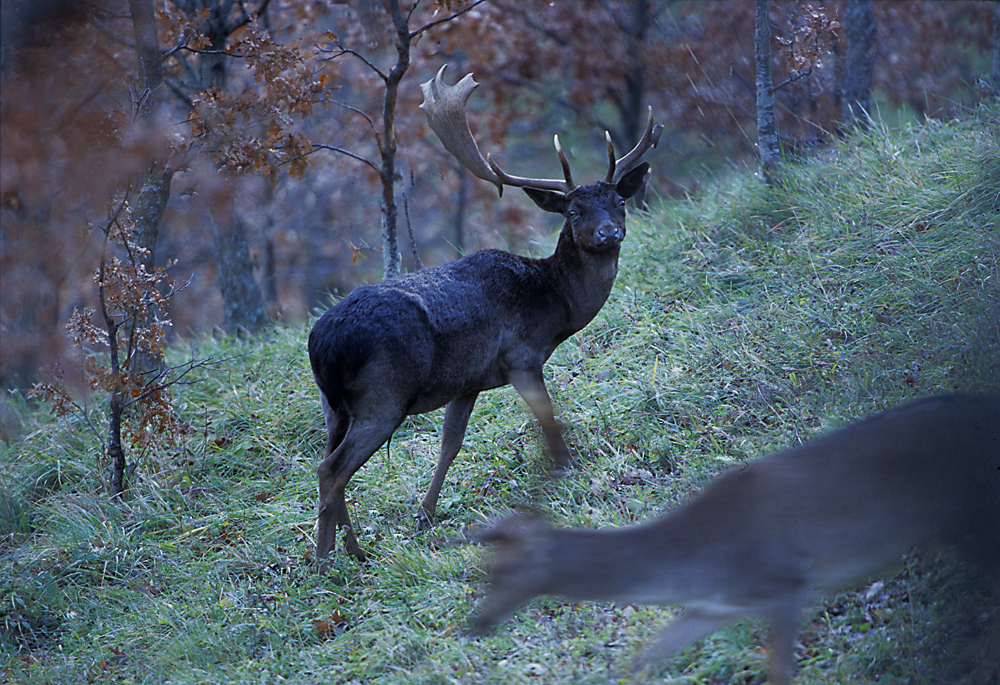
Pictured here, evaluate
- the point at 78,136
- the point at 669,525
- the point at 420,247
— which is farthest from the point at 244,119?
the point at 420,247

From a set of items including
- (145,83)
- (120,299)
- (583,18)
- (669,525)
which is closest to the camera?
(669,525)

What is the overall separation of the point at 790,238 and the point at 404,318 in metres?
4.20

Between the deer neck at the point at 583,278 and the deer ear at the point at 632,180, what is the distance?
Answer: 0.53 m

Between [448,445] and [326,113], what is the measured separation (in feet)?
35.7

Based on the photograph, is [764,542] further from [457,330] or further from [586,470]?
[457,330]

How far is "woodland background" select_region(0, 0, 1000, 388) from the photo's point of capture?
12.6 ft

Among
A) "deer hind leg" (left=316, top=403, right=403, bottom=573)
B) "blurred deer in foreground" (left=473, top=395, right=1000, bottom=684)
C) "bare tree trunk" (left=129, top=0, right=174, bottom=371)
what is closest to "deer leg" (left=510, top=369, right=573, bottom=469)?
"deer hind leg" (left=316, top=403, right=403, bottom=573)

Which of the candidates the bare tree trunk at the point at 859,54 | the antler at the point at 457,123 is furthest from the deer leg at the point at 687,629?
the bare tree trunk at the point at 859,54

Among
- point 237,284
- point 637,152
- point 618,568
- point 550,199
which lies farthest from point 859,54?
point 618,568

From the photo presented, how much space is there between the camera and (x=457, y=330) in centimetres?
563

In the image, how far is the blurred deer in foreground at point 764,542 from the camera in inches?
117

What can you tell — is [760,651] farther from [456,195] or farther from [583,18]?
[456,195]

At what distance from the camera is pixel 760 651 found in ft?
13.0

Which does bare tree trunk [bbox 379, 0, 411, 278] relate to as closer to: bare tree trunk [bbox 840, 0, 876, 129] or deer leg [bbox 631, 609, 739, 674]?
bare tree trunk [bbox 840, 0, 876, 129]
